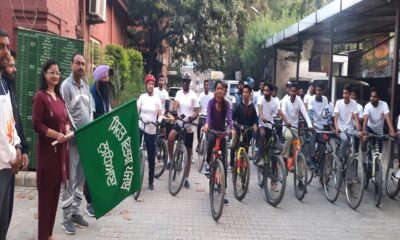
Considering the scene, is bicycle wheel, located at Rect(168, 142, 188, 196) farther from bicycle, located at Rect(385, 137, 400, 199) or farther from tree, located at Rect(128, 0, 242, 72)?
tree, located at Rect(128, 0, 242, 72)

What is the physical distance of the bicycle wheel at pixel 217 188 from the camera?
600 centimetres

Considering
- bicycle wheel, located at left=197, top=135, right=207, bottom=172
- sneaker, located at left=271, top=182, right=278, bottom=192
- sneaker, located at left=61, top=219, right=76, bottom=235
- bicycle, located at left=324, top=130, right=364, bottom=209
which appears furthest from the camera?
bicycle wheel, located at left=197, top=135, right=207, bottom=172

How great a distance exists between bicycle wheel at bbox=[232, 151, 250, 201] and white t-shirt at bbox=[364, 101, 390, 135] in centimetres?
268

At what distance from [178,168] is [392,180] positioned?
3.67 meters

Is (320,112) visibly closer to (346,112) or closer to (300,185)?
(346,112)

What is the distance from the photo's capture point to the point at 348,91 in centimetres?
824

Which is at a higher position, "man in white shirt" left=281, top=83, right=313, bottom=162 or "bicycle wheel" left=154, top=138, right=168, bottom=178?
"man in white shirt" left=281, top=83, right=313, bottom=162

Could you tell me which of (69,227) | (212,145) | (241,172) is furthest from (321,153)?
A: (69,227)

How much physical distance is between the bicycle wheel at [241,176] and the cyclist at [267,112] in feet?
3.54

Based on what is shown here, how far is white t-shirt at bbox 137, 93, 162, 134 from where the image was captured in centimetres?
755

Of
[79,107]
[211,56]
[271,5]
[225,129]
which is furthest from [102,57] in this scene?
[271,5]

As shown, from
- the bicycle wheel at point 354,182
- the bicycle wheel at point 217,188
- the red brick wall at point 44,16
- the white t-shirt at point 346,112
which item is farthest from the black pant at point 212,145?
the red brick wall at point 44,16

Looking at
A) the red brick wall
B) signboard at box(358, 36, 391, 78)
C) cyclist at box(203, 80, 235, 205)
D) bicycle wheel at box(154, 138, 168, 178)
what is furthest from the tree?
cyclist at box(203, 80, 235, 205)

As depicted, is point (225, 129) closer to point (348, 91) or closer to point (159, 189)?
point (159, 189)
